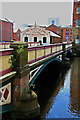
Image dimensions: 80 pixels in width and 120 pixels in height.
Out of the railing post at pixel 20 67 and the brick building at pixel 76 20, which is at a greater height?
the brick building at pixel 76 20

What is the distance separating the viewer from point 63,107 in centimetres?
905

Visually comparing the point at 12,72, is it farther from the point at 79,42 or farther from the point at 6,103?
the point at 79,42

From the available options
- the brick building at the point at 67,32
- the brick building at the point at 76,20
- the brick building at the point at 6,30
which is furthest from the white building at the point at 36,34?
the brick building at the point at 67,32

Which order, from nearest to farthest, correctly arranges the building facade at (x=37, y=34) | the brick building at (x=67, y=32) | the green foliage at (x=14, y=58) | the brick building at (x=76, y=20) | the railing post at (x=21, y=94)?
the green foliage at (x=14, y=58), the railing post at (x=21, y=94), the building facade at (x=37, y=34), the brick building at (x=76, y=20), the brick building at (x=67, y=32)

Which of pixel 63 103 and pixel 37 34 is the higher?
pixel 37 34

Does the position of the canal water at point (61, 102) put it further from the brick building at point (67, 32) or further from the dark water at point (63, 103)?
the brick building at point (67, 32)

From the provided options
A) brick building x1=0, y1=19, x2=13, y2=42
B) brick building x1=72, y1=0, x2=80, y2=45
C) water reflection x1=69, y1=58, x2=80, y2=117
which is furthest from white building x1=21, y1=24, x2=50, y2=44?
water reflection x1=69, y1=58, x2=80, y2=117

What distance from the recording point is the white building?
30.3m

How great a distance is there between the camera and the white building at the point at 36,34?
30.3 m

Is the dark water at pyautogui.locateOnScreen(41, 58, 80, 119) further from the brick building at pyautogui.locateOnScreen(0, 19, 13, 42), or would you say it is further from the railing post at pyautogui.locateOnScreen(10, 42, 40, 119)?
the brick building at pyautogui.locateOnScreen(0, 19, 13, 42)

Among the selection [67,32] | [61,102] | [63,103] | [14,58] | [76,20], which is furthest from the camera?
[67,32]

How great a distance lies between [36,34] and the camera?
3061cm

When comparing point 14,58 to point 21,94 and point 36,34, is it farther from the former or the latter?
point 36,34

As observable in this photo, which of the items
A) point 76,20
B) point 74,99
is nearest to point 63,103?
point 74,99
